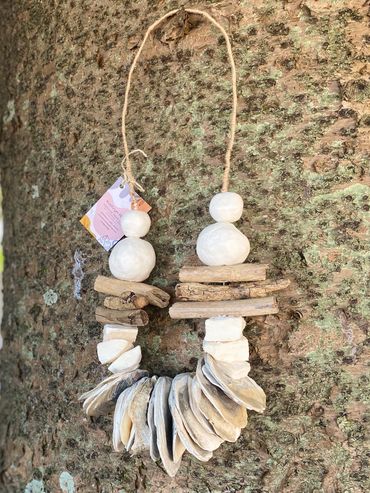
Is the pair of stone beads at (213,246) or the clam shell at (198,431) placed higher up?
the pair of stone beads at (213,246)

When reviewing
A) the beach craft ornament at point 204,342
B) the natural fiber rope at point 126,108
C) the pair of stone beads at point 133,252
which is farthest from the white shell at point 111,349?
the natural fiber rope at point 126,108

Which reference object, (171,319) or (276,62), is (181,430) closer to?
(171,319)

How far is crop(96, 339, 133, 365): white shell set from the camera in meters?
1.04

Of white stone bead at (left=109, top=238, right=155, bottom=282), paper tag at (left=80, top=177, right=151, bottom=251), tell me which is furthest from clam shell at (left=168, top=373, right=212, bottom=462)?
paper tag at (left=80, top=177, right=151, bottom=251)

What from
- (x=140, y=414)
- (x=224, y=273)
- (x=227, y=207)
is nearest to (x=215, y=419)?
(x=140, y=414)

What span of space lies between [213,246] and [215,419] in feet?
0.93

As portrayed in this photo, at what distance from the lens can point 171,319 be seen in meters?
1.04

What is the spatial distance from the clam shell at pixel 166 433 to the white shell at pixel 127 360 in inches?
2.7

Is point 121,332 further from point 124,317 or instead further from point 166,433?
point 166,433

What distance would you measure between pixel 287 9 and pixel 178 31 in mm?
203

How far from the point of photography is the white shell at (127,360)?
1035 millimetres

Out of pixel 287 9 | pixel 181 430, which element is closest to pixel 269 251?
pixel 181 430

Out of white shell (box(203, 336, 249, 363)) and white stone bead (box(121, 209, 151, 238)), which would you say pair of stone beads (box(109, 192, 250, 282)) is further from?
white shell (box(203, 336, 249, 363))

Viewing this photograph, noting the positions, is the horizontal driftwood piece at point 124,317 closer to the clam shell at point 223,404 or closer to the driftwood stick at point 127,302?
the driftwood stick at point 127,302
